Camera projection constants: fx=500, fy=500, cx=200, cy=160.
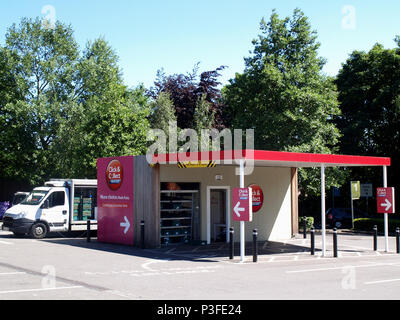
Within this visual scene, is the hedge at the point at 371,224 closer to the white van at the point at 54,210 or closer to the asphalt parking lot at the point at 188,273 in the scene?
the asphalt parking lot at the point at 188,273

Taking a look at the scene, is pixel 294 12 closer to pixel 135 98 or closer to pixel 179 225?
pixel 135 98

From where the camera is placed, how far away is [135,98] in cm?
3856

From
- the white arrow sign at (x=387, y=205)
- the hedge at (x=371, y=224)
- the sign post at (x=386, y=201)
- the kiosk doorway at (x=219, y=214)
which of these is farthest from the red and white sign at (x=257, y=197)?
the hedge at (x=371, y=224)

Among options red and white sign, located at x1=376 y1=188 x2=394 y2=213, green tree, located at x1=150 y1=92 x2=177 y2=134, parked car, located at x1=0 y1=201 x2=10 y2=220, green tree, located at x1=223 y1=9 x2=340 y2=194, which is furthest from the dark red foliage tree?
red and white sign, located at x1=376 y1=188 x2=394 y2=213

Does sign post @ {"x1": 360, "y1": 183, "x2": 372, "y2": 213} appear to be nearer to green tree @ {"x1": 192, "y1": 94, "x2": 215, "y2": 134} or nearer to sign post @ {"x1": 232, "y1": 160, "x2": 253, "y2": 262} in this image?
green tree @ {"x1": 192, "y1": 94, "x2": 215, "y2": 134}

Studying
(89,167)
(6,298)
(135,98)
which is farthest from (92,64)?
(6,298)

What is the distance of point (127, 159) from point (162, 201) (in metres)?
2.16

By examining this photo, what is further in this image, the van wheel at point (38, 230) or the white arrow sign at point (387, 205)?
the van wheel at point (38, 230)

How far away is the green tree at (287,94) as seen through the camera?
92.5ft

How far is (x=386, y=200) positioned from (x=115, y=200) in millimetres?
10634

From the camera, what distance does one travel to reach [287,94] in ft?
92.0

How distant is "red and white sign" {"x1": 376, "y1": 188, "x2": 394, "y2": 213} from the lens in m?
19.5

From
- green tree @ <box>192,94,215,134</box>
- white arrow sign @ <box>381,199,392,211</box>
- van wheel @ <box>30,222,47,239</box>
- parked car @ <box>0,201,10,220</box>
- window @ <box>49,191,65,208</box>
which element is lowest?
van wheel @ <box>30,222,47,239</box>

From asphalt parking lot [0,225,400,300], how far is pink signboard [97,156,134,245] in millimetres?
883
